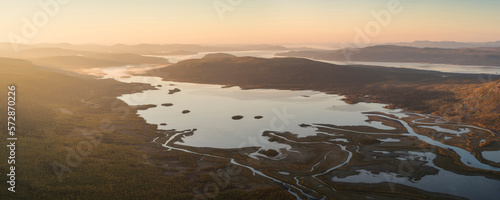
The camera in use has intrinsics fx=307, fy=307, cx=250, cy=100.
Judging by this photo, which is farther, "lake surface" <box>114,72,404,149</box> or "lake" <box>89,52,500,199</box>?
"lake surface" <box>114,72,404,149</box>

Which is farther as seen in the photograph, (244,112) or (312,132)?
(244,112)

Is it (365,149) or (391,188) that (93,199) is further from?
(365,149)

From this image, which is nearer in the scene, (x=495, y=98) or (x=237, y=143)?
(x=237, y=143)

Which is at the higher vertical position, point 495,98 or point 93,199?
point 495,98

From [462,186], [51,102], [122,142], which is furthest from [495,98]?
[51,102]

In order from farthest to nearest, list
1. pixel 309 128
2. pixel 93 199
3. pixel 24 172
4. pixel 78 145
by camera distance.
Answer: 1. pixel 309 128
2. pixel 78 145
3. pixel 24 172
4. pixel 93 199

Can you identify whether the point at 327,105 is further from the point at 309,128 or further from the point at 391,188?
the point at 391,188

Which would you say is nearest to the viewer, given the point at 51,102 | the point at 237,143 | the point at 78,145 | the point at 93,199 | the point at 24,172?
the point at 93,199

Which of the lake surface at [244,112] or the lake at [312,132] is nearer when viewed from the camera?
the lake at [312,132]

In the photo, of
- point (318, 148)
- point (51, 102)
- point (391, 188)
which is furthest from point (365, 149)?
point (51, 102)
